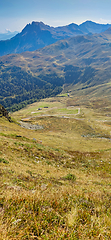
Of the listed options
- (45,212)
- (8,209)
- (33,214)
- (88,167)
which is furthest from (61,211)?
(88,167)

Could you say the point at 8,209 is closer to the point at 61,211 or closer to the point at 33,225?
the point at 33,225

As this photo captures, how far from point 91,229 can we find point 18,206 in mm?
2733

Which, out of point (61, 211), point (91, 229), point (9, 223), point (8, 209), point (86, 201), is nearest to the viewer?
point (9, 223)

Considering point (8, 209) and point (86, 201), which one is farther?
point (86, 201)

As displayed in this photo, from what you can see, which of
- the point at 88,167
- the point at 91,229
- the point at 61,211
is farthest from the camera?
the point at 88,167

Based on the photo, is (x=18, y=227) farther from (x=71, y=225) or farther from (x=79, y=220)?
(x=79, y=220)

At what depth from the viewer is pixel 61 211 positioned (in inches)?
204

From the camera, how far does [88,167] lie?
2252cm

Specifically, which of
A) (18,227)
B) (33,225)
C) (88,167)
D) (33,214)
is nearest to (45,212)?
(33,214)

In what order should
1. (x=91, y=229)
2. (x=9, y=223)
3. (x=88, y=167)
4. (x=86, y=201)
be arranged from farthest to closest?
(x=88, y=167) → (x=86, y=201) → (x=91, y=229) → (x=9, y=223)

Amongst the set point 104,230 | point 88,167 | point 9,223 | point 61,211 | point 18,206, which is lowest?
point 88,167

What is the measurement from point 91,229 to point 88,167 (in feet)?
64.9

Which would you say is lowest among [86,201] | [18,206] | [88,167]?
[88,167]

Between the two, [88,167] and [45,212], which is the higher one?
[45,212]
